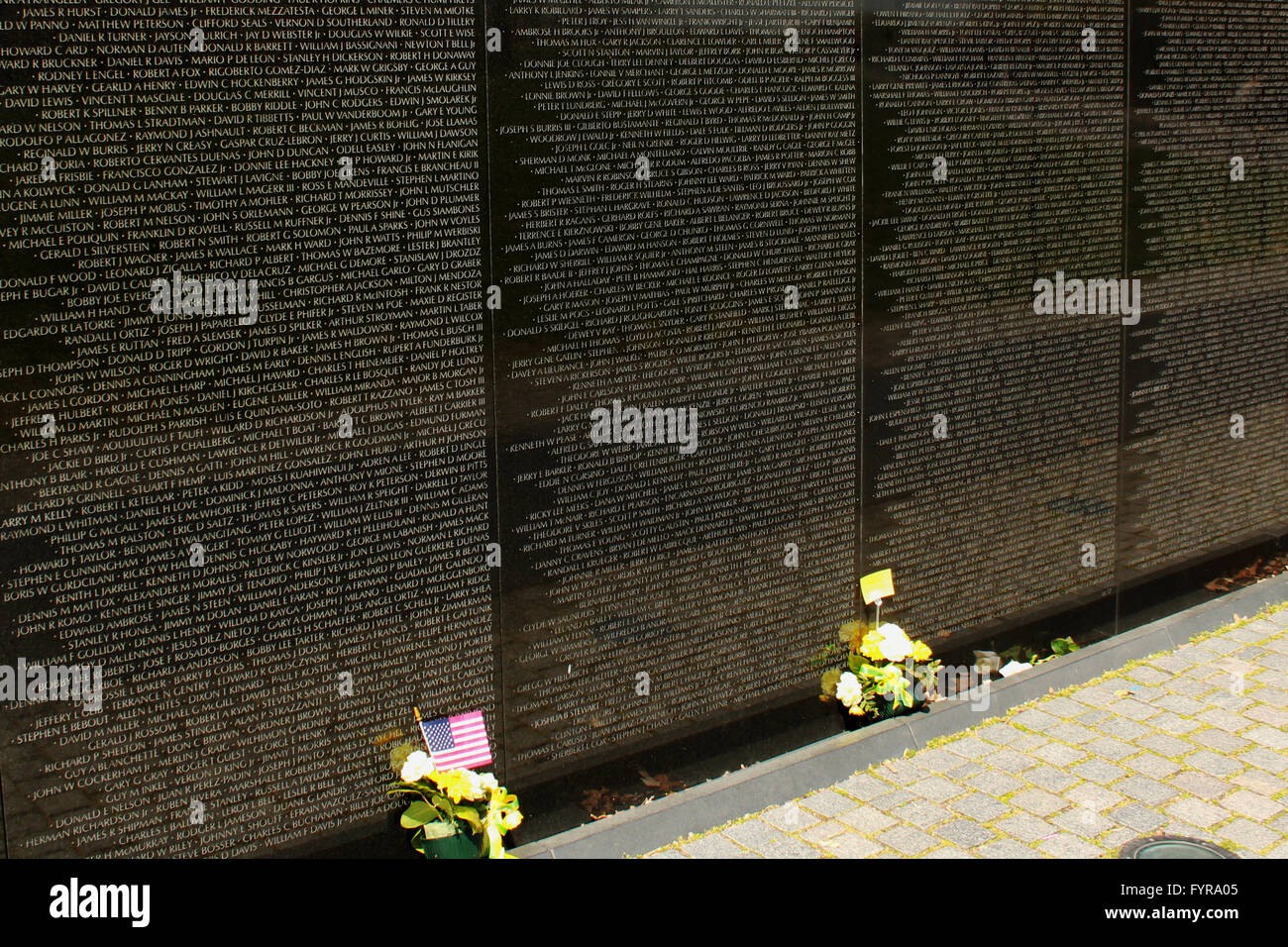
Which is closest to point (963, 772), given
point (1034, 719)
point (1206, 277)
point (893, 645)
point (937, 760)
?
point (937, 760)

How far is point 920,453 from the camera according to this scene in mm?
8641

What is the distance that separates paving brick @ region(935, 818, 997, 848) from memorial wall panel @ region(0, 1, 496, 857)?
2571 millimetres

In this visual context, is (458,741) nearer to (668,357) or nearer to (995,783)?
(668,357)

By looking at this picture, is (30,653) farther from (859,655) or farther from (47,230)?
(859,655)

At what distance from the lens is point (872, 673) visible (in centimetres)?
836

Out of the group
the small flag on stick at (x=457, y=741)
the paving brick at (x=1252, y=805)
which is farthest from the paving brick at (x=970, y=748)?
the small flag on stick at (x=457, y=741)

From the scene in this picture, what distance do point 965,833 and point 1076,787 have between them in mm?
887

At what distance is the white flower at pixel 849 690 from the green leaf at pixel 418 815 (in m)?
2.79

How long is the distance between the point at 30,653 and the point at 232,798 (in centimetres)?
111

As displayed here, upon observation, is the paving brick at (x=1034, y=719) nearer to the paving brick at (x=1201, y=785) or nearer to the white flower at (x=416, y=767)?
the paving brick at (x=1201, y=785)

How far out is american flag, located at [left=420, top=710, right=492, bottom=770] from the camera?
21.7ft

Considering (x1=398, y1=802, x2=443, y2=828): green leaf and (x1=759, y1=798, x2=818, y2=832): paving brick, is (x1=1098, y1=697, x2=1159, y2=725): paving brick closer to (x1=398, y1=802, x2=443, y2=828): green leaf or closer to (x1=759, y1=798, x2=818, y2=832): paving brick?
(x1=759, y1=798, x2=818, y2=832): paving brick

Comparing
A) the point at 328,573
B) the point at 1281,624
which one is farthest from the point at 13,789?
the point at 1281,624

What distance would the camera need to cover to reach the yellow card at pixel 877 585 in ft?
27.6
